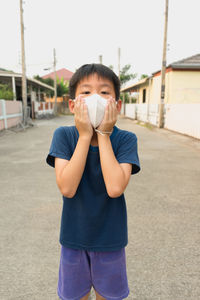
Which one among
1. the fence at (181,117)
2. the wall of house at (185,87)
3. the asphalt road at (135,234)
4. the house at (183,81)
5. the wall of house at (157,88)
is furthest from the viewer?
the wall of house at (157,88)

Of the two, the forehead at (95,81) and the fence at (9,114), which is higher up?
the forehead at (95,81)

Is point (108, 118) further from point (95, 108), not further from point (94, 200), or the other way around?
point (94, 200)

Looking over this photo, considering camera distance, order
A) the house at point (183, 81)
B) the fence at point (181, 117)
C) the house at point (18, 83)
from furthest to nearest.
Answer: the house at point (18, 83) < the house at point (183, 81) < the fence at point (181, 117)

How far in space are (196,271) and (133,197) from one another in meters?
1.79

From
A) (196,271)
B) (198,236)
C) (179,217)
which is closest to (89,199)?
(196,271)

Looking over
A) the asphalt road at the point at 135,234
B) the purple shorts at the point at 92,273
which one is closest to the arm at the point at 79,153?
the purple shorts at the point at 92,273

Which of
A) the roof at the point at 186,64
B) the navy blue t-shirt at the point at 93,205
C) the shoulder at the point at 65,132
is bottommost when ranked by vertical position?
the navy blue t-shirt at the point at 93,205

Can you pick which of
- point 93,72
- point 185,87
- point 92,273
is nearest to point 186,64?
point 185,87

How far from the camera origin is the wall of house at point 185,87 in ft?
51.7

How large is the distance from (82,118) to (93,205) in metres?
0.44

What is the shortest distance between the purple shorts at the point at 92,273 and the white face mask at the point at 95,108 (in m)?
0.68

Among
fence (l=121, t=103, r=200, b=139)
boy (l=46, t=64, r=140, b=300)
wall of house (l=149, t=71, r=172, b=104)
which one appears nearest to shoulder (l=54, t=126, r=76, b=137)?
boy (l=46, t=64, r=140, b=300)

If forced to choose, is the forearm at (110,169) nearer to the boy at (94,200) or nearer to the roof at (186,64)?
the boy at (94,200)

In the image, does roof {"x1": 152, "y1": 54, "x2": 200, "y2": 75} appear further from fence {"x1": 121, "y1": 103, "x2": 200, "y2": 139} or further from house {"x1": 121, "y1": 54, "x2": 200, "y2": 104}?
fence {"x1": 121, "y1": 103, "x2": 200, "y2": 139}
